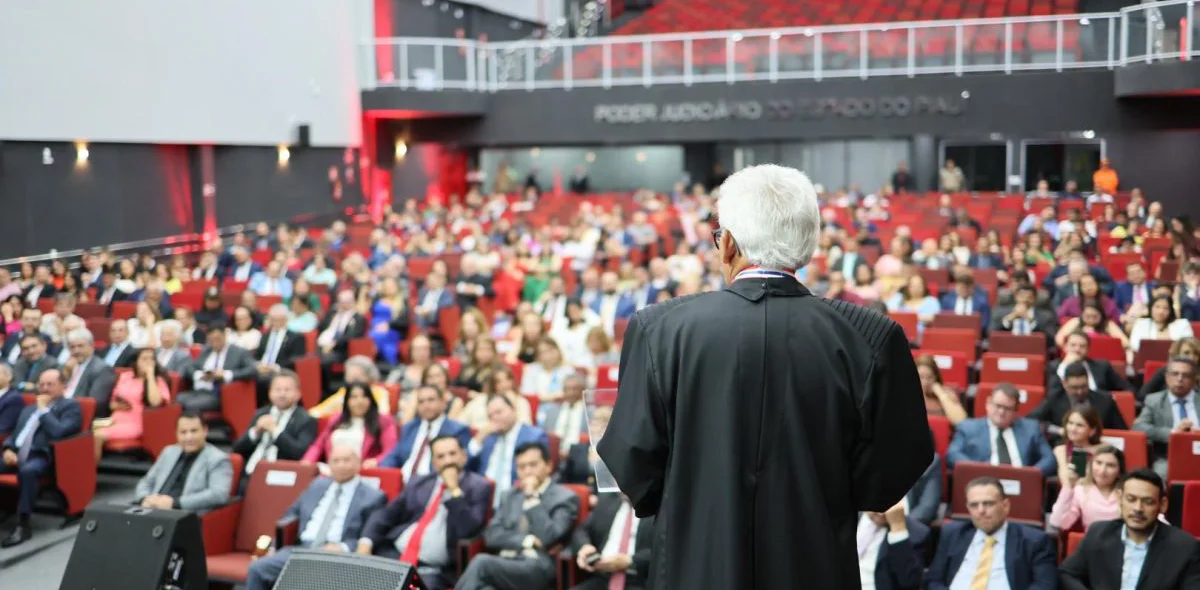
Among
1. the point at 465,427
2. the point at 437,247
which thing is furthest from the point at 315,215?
the point at 465,427

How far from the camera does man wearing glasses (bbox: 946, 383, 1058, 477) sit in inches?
218

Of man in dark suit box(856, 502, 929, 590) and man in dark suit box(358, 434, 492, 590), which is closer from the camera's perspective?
man in dark suit box(856, 502, 929, 590)

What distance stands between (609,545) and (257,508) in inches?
75.0

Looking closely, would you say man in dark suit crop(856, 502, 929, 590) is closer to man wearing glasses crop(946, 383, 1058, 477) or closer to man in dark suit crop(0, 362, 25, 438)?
man wearing glasses crop(946, 383, 1058, 477)

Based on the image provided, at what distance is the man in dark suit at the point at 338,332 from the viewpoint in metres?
8.64

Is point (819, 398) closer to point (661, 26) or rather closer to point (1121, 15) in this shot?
point (1121, 15)

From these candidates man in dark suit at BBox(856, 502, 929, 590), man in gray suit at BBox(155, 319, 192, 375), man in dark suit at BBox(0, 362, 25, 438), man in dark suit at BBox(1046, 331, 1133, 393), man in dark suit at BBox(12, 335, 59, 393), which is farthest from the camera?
man in gray suit at BBox(155, 319, 192, 375)

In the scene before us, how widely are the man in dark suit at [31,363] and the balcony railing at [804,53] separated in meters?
10.9

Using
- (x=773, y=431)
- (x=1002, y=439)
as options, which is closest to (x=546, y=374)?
(x=1002, y=439)

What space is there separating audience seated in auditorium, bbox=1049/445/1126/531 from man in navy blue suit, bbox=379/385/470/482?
299cm

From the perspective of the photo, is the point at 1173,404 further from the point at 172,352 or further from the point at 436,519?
the point at 172,352

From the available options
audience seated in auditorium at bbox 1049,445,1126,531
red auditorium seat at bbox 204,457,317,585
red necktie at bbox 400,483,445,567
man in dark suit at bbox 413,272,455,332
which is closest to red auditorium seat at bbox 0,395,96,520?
red auditorium seat at bbox 204,457,317,585

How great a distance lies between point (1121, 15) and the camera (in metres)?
14.1

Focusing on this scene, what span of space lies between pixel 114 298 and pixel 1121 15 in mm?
12403
